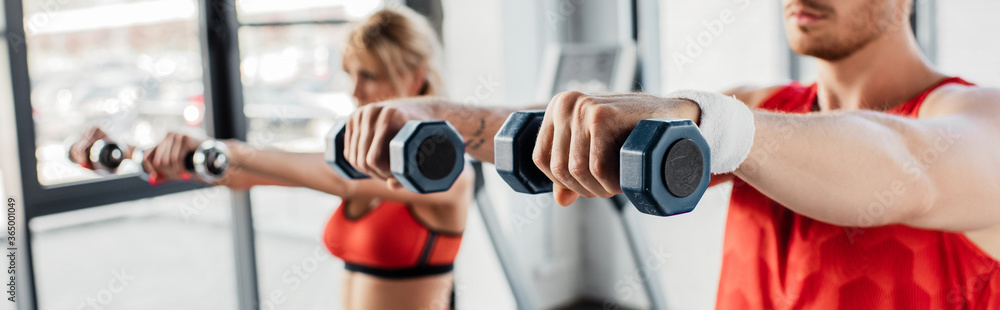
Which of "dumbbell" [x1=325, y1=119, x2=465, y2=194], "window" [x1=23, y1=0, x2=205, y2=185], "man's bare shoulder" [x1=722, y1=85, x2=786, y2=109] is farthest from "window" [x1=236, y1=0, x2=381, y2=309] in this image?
"dumbbell" [x1=325, y1=119, x2=465, y2=194]

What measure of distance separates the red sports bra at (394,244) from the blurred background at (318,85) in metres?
0.55

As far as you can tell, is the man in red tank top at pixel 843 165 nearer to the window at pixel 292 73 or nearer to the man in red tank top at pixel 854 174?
the man in red tank top at pixel 854 174

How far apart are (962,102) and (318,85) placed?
320cm

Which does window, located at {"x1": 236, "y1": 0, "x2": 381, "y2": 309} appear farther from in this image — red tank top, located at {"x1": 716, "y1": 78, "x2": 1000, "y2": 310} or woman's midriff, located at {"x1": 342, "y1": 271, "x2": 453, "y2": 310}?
red tank top, located at {"x1": 716, "y1": 78, "x2": 1000, "y2": 310}

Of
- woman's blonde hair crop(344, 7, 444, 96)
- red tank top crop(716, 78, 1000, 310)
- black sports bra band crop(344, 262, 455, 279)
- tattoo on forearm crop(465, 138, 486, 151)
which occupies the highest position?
woman's blonde hair crop(344, 7, 444, 96)

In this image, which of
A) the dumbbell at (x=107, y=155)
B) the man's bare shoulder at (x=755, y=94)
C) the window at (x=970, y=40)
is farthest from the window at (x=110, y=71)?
the window at (x=970, y=40)

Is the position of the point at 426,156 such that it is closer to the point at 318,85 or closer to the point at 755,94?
the point at 755,94

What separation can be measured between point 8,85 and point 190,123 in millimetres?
1026

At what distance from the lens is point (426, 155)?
2.16 feet

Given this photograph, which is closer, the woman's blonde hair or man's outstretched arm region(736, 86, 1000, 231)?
man's outstretched arm region(736, 86, 1000, 231)

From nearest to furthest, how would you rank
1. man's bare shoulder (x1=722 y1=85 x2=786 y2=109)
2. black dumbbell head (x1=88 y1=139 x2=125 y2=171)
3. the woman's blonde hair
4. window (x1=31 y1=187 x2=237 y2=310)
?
man's bare shoulder (x1=722 y1=85 x2=786 y2=109)
black dumbbell head (x1=88 y1=139 x2=125 y2=171)
the woman's blonde hair
window (x1=31 y1=187 x2=237 y2=310)

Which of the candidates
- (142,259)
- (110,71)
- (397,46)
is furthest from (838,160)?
(142,259)

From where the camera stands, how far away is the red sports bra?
177 centimetres

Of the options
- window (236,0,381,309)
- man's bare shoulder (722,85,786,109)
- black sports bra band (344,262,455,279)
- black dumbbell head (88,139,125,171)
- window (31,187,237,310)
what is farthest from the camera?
window (31,187,237,310)
